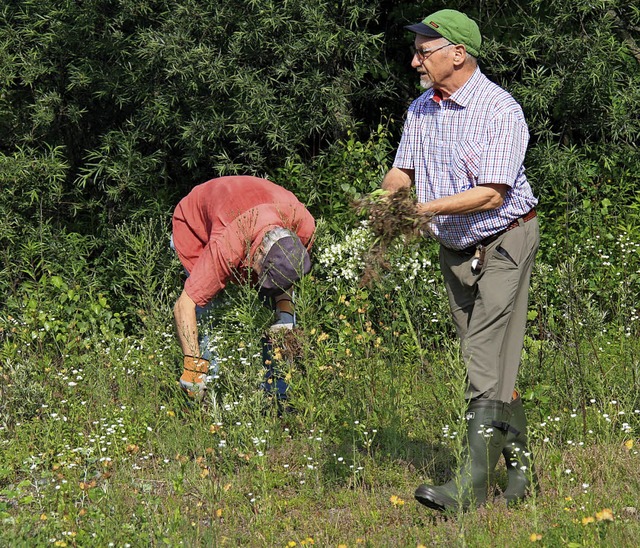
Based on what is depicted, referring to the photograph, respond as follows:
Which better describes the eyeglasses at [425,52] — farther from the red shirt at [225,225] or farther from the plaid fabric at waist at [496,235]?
the red shirt at [225,225]

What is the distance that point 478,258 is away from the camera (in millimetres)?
4262

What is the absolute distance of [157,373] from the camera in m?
5.86

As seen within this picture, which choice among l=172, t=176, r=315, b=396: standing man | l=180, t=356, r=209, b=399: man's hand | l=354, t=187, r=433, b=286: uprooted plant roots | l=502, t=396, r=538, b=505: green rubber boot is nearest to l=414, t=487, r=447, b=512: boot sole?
l=502, t=396, r=538, b=505: green rubber boot

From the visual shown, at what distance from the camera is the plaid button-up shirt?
13.4 ft

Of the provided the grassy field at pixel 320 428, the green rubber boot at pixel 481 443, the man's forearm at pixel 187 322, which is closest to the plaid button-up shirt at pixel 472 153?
the grassy field at pixel 320 428

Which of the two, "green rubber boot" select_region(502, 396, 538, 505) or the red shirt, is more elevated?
the red shirt

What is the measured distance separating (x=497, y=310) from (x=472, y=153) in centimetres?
66

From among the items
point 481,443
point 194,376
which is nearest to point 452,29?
point 481,443

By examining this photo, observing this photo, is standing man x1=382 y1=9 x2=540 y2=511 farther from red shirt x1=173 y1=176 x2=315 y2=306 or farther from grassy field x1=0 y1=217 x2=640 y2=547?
red shirt x1=173 y1=176 x2=315 y2=306

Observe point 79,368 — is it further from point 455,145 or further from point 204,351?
point 455,145

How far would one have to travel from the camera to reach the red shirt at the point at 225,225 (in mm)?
5332

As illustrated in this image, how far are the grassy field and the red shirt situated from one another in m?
0.23

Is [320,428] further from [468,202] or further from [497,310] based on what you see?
[468,202]

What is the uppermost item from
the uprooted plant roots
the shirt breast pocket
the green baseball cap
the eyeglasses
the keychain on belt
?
the green baseball cap
